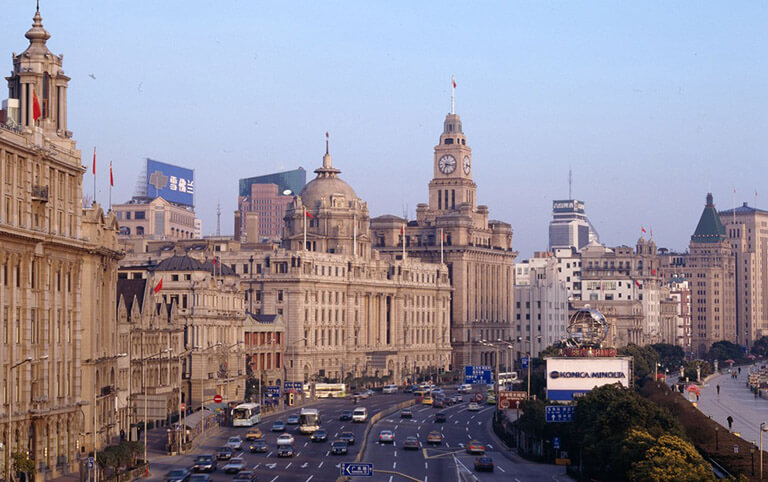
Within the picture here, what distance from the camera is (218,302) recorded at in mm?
176000

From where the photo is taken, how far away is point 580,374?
13812cm

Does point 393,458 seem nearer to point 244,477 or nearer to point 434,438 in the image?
point 434,438

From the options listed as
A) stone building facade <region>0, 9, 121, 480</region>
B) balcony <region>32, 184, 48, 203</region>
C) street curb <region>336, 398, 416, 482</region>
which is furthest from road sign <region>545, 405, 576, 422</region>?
balcony <region>32, 184, 48, 203</region>

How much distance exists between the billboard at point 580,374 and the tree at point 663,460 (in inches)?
1814

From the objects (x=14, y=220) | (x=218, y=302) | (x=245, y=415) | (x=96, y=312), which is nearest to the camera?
(x=14, y=220)

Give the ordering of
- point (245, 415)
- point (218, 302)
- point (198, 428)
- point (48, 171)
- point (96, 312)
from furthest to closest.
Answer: point (218, 302)
point (245, 415)
point (198, 428)
point (96, 312)
point (48, 171)

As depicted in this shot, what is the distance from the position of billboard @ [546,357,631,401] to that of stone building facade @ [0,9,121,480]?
4227 cm

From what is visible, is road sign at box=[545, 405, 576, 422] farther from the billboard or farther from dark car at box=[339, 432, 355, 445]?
the billboard

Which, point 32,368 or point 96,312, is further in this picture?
point 96,312

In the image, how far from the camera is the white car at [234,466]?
105m

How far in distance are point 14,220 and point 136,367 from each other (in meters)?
45.7

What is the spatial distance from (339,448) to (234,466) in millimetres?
15732

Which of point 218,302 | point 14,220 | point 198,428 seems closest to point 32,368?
point 14,220

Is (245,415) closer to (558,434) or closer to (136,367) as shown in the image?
(136,367)
